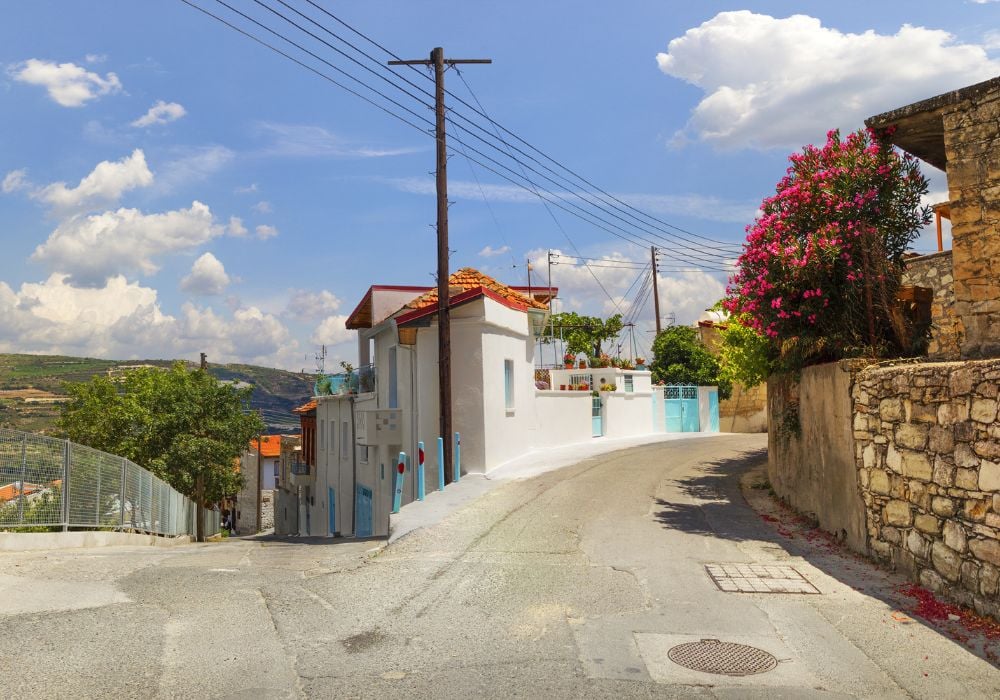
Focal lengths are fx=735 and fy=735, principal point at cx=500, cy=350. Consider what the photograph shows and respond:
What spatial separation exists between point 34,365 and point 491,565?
9868 cm

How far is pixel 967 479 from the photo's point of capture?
714cm

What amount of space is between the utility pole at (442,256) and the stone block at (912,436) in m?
11.1

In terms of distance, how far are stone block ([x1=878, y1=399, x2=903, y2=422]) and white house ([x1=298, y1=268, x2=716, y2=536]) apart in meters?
10.9

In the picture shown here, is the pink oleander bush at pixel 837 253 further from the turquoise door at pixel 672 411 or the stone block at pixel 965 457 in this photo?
the turquoise door at pixel 672 411

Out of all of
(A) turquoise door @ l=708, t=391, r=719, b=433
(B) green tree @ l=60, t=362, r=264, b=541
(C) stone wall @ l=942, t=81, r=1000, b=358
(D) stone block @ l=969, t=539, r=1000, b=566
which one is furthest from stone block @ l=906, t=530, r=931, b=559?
(B) green tree @ l=60, t=362, r=264, b=541

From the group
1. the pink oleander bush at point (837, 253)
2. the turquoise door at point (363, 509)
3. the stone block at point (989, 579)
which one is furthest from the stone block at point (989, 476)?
the turquoise door at point (363, 509)

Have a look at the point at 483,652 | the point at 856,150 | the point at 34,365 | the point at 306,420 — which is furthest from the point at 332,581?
the point at 34,365

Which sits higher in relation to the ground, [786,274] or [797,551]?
[786,274]

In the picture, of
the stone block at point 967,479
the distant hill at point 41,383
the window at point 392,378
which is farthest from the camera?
the distant hill at point 41,383

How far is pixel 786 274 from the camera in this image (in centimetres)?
1162

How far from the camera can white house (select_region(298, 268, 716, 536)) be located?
18.8 m

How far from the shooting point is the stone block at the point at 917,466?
25.8ft

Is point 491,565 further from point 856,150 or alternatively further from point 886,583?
point 856,150

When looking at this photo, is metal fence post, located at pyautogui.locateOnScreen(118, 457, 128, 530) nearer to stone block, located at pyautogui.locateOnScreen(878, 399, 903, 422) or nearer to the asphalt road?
the asphalt road
